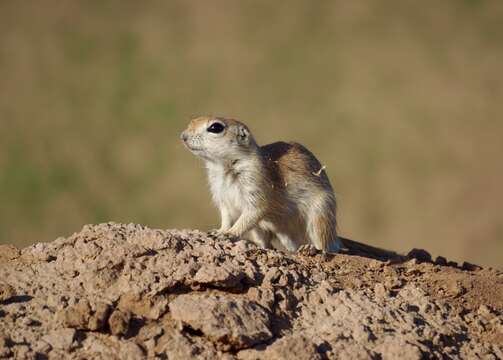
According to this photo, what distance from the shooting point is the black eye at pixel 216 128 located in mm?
8273

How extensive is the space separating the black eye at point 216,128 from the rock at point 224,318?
2.85 meters

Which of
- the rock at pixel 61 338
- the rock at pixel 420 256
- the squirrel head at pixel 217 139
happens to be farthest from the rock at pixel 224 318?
the rock at pixel 420 256

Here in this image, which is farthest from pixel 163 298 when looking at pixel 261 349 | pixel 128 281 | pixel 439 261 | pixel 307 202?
pixel 439 261

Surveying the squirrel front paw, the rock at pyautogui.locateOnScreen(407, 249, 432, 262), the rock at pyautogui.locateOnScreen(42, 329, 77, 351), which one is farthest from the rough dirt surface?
the rock at pyautogui.locateOnScreen(407, 249, 432, 262)

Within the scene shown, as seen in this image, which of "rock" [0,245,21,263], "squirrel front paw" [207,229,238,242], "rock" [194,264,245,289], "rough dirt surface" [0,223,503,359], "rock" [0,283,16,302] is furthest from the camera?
"squirrel front paw" [207,229,238,242]

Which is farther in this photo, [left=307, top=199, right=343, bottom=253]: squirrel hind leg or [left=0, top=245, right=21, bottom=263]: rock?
[left=307, top=199, right=343, bottom=253]: squirrel hind leg

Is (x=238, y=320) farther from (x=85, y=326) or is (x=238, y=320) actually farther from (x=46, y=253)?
(x=46, y=253)

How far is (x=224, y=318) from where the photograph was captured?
543 cm

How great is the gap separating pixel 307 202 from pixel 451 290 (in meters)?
2.23

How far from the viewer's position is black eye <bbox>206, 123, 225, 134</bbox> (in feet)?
27.1

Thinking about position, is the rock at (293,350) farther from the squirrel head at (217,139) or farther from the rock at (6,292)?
the squirrel head at (217,139)

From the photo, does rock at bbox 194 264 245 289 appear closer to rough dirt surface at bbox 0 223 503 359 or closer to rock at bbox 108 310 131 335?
rough dirt surface at bbox 0 223 503 359

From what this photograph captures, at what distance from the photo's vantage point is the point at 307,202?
8.55m

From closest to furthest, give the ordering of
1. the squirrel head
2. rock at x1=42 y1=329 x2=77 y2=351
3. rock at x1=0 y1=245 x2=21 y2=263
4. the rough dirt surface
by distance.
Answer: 1. rock at x1=42 y1=329 x2=77 y2=351
2. the rough dirt surface
3. rock at x1=0 y1=245 x2=21 y2=263
4. the squirrel head
